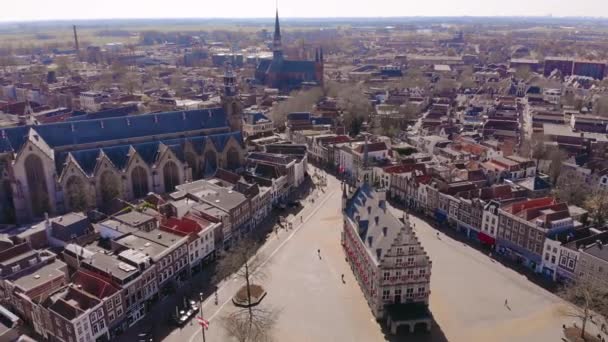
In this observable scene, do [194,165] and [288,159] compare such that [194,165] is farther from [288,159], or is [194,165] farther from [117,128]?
[288,159]

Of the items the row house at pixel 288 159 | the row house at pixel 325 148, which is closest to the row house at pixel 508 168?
the row house at pixel 325 148

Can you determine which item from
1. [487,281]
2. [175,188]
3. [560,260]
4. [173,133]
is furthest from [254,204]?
[560,260]

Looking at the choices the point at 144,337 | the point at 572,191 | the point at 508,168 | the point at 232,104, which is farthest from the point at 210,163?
the point at 572,191

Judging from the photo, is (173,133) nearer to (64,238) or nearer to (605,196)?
(64,238)

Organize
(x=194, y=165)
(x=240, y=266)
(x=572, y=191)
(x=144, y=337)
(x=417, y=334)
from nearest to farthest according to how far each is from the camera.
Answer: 1. (x=417, y=334)
2. (x=144, y=337)
3. (x=240, y=266)
4. (x=572, y=191)
5. (x=194, y=165)

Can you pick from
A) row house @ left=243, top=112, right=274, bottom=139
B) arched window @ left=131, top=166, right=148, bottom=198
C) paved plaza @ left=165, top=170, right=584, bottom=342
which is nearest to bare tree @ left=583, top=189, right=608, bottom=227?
paved plaza @ left=165, top=170, right=584, bottom=342

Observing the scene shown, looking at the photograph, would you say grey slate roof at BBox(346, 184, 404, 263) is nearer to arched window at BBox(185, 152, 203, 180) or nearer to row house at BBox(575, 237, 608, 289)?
row house at BBox(575, 237, 608, 289)

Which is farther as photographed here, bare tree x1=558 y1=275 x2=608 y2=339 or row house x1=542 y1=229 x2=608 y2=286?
row house x1=542 y1=229 x2=608 y2=286
